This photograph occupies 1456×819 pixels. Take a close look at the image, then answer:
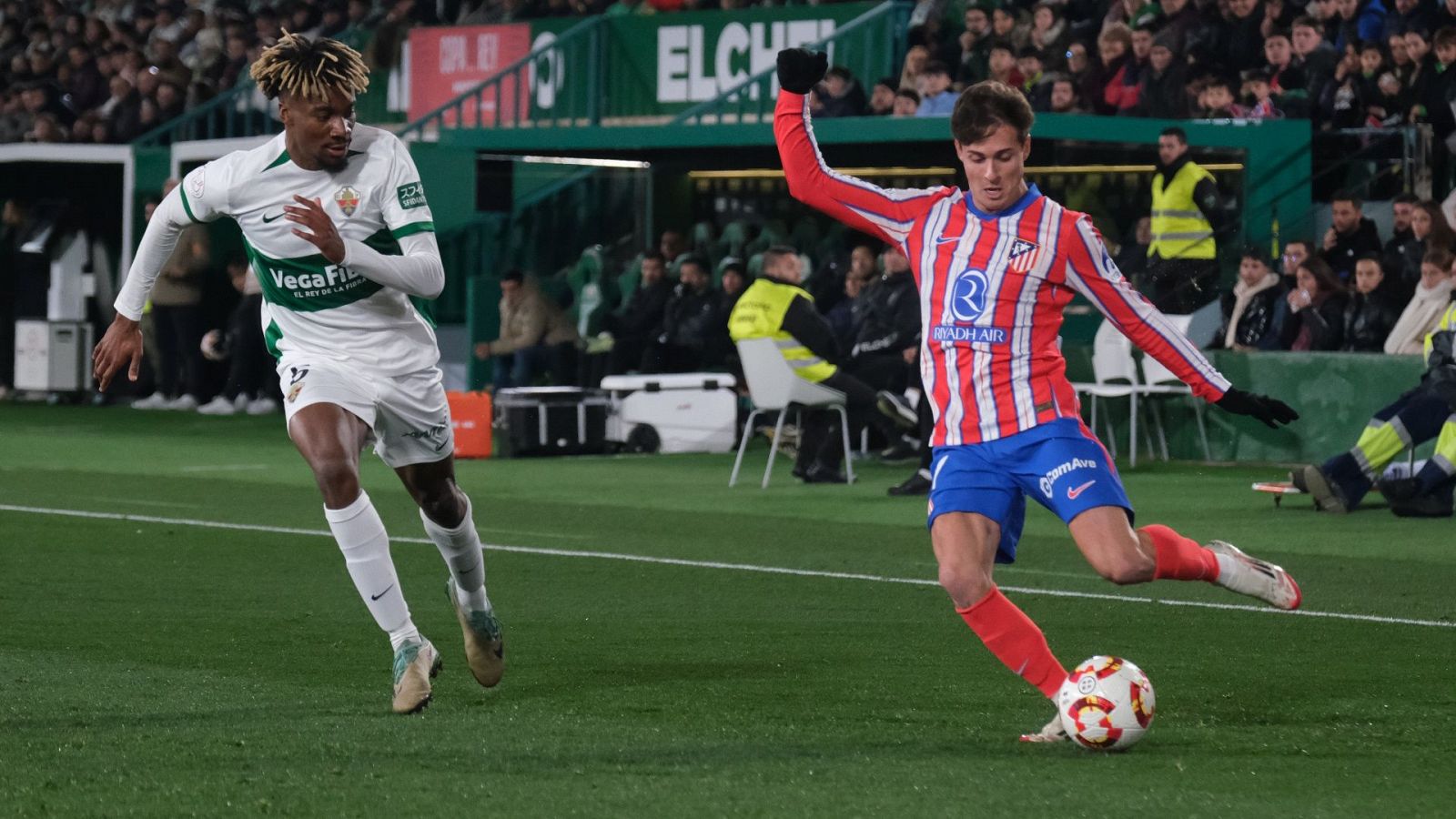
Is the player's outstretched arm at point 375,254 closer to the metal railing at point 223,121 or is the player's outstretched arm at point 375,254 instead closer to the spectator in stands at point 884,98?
the spectator in stands at point 884,98

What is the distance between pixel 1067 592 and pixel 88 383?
18773 millimetres

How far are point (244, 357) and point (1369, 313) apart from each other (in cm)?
1244

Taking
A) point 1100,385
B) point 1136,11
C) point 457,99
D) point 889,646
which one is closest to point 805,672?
point 889,646

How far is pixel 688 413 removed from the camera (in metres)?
18.9

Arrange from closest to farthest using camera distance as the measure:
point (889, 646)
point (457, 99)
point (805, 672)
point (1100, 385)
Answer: point (805, 672)
point (889, 646)
point (1100, 385)
point (457, 99)

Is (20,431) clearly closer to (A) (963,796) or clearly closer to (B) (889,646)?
(B) (889,646)

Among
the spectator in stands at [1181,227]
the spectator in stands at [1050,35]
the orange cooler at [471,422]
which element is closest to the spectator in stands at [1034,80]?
the spectator in stands at [1050,35]

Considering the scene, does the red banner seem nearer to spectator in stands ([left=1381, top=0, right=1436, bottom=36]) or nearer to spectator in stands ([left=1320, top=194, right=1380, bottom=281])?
spectator in stands ([left=1381, top=0, right=1436, bottom=36])

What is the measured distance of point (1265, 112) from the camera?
18.8 m

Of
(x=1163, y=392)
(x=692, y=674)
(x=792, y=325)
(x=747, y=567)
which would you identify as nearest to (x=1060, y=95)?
(x=1163, y=392)

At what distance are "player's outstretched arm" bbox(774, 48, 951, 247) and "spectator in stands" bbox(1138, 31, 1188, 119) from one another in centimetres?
1283

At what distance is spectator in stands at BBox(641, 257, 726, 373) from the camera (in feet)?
66.3

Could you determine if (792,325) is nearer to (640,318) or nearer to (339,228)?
(640,318)

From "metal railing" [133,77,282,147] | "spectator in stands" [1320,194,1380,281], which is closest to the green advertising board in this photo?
"metal railing" [133,77,282,147]
